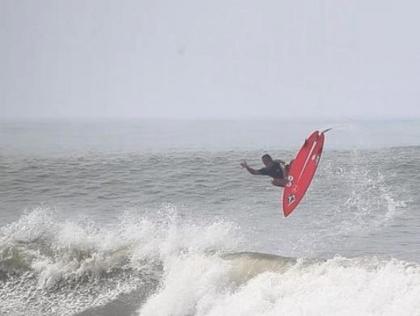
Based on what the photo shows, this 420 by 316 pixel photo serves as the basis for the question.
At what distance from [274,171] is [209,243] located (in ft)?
8.65

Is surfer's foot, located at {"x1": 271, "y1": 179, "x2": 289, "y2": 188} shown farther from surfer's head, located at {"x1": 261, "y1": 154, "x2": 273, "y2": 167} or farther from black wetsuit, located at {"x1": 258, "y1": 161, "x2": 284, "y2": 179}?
surfer's head, located at {"x1": 261, "y1": 154, "x2": 273, "y2": 167}

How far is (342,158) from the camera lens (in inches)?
1117

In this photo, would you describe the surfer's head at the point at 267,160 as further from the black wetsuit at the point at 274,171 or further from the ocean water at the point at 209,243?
the ocean water at the point at 209,243

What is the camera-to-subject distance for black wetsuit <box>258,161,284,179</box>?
11.6m

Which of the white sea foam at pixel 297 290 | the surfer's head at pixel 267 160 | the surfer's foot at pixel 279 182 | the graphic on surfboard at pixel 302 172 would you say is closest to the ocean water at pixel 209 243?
the white sea foam at pixel 297 290

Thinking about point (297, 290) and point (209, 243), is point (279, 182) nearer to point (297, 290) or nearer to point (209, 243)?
point (209, 243)

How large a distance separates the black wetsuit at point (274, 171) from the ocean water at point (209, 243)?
173 centimetres

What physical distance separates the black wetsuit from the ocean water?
5.69 feet

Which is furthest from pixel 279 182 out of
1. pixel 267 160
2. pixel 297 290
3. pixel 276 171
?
pixel 297 290

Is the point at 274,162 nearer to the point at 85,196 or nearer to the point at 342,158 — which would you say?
the point at 85,196

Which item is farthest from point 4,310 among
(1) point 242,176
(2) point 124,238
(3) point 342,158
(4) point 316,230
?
(3) point 342,158

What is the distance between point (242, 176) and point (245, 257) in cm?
1314

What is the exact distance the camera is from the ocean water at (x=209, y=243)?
935cm

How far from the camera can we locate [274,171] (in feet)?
38.8
